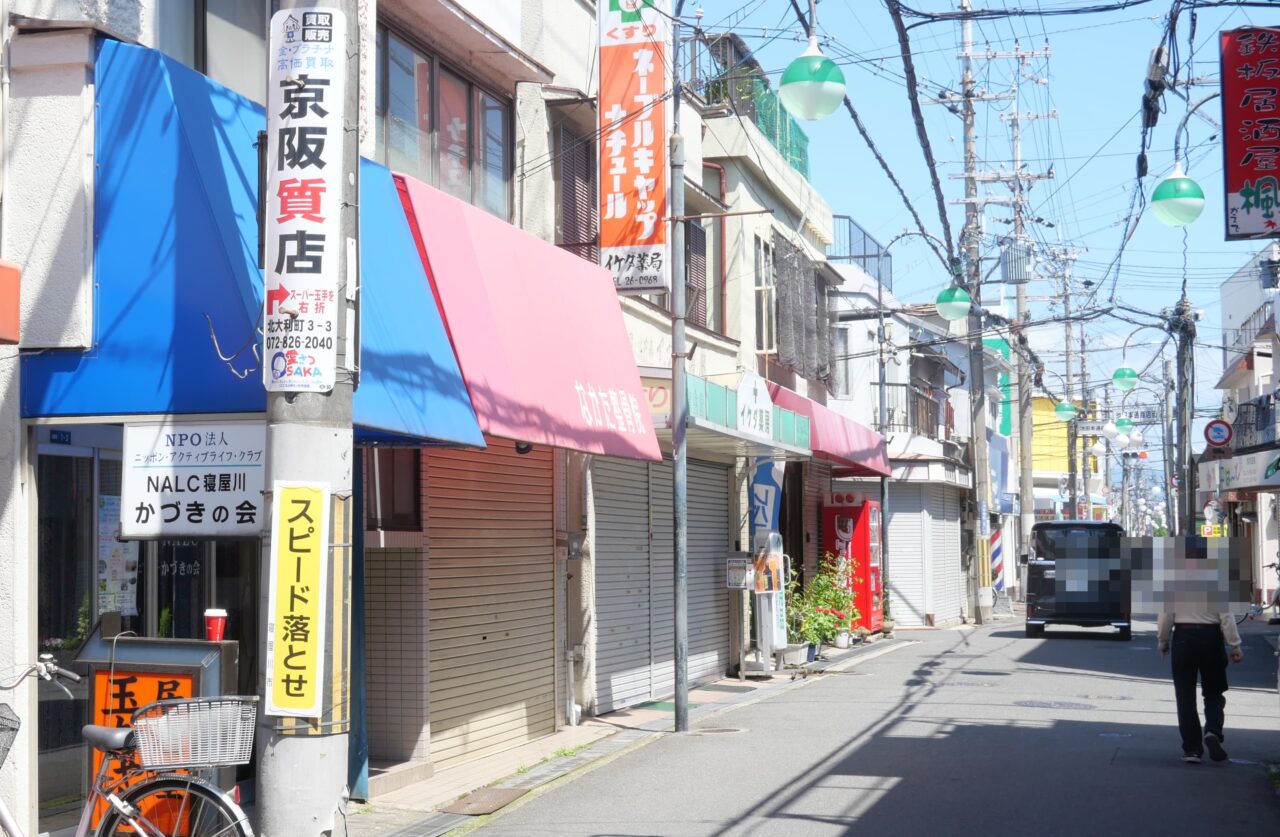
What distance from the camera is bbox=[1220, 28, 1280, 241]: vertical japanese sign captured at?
10648 mm

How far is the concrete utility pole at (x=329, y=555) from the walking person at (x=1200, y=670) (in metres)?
8.27

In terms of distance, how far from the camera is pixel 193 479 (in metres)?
8.20

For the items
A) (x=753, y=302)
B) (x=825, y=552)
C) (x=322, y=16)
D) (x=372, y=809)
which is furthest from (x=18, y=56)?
(x=825, y=552)

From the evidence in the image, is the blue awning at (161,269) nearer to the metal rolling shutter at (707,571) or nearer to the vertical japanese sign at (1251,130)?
the vertical japanese sign at (1251,130)

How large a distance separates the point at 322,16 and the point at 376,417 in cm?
298

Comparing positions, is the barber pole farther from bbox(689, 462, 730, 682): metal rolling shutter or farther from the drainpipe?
bbox(689, 462, 730, 682): metal rolling shutter

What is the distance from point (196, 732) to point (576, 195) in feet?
37.6

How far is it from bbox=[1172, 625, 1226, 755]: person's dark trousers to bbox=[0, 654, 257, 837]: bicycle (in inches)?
348

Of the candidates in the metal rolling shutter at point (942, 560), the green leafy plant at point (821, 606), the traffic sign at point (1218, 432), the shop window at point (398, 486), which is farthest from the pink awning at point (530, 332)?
the metal rolling shutter at point (942, 560)

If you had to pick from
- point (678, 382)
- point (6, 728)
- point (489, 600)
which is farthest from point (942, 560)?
point (6, 728)

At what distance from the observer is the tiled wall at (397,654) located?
1208cm

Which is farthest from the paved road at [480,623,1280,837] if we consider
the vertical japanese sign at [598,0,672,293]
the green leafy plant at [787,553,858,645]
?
the vertical japanese sign at [598,0,672,293]

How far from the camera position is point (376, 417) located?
9.03 meters

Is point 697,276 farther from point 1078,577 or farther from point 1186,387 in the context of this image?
point 1186,387
